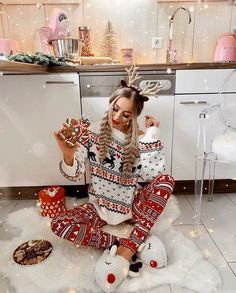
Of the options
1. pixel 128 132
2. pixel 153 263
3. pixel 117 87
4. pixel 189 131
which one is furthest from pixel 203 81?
pixel 153 263

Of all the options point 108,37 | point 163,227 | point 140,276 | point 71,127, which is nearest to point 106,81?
point 71,127

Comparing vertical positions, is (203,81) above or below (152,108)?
above

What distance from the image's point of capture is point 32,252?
111cm

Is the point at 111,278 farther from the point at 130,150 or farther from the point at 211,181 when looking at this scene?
the point at 211,181

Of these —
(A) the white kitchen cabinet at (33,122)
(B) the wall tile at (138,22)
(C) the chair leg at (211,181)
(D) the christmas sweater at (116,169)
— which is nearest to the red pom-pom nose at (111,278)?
(D) the christmas sweater at (116,169)

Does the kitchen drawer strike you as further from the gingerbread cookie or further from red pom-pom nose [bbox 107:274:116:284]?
red pom-pom nose [bbox 107:274:116:284]

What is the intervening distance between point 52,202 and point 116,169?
44 cm

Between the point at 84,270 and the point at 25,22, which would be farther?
the point at 25,22

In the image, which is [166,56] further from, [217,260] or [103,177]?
[217,260]

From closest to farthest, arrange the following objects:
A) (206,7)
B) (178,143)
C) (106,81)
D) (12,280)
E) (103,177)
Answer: (12,280), (103,177), (106,81), (178,143), (206,7)

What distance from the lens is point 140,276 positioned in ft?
3.19

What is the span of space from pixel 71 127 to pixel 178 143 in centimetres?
70

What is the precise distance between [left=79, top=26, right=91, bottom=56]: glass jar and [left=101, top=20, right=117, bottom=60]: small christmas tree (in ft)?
0.38

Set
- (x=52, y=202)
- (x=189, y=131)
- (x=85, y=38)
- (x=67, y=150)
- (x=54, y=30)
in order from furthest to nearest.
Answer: (x=85, y=38) → (x=54, y=30) → (x=189, y=131) → (x=52, y=202) → (x=67, y=150)
